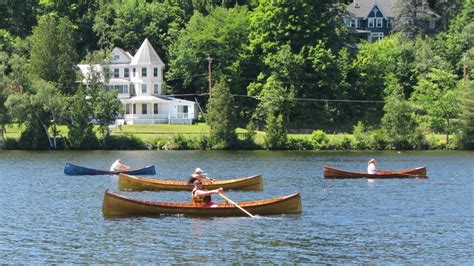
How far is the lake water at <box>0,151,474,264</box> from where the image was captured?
127 feet

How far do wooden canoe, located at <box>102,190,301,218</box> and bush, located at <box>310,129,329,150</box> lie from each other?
57206 millimetres

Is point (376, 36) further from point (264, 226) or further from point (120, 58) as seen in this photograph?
point (264, 226)

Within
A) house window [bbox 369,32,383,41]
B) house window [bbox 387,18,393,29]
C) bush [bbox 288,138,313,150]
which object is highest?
house window [bbox 387,18,393,29]

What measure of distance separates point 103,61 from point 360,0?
57.5m

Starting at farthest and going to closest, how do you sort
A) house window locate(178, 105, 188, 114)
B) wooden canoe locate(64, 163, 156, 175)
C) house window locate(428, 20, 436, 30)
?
house window locate(428, 20, 436, 30) < house window locate(178, 105, 188, 114) < wooden canoe locate(64, 163, 156, 175)

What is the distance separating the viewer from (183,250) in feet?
129

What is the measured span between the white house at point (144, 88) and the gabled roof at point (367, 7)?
38.1m

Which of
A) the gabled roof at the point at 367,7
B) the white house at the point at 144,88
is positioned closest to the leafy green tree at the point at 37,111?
the white house at the point at 144,88

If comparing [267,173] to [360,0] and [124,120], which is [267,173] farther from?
[360,0]

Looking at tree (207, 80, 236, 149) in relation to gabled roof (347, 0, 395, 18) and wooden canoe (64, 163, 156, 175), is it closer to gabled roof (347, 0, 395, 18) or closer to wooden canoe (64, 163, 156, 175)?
wooden canoe (64, 163, 156, 175)

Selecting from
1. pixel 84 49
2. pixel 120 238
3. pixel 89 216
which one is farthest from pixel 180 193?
pixel 84 49

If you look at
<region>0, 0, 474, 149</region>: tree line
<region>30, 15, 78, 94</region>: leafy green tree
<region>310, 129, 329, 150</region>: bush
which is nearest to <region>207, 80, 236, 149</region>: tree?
<region>0, 0, 474, 149</region>: tree line

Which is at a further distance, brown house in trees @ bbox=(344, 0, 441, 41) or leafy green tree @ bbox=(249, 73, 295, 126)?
brown house in trees @ bbox=(344, 0, 441, 41)

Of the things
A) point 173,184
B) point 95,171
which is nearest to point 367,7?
point 95,171
